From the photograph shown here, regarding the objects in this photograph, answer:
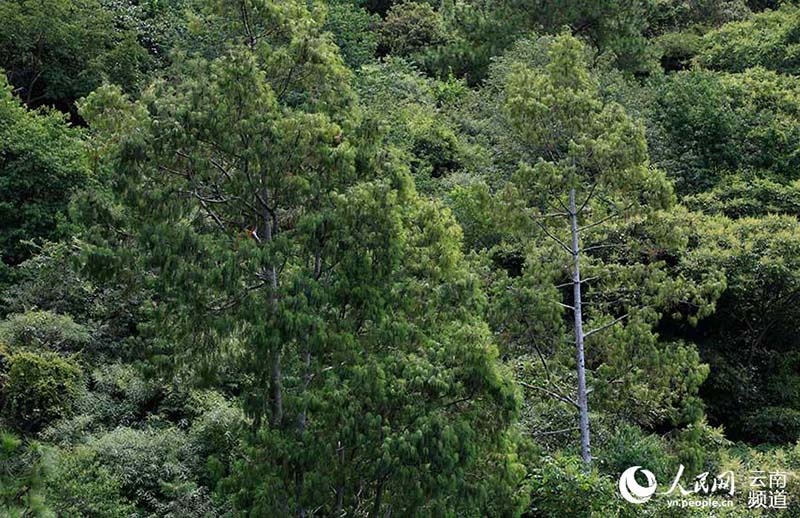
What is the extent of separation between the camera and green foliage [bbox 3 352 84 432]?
38.3 feet

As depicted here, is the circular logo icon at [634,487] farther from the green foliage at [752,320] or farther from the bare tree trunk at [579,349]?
the green foliage at [752,320]

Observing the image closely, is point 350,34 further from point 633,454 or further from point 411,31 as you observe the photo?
point 633,454

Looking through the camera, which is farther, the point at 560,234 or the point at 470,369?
the point at 560,234

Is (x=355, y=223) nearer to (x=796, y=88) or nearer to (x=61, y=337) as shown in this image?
(x=61, y=337)

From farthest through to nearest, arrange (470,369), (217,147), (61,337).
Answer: (61,337) < (217,147) < (470,369)

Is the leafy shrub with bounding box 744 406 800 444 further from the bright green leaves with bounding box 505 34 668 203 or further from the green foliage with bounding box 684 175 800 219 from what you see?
the bright green leaves with bounding box 505 34 668 203

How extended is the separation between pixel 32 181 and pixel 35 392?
197 inches

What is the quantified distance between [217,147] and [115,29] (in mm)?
16897

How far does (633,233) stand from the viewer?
42.5 feet

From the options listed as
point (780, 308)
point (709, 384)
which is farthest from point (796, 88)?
point (709, 384)

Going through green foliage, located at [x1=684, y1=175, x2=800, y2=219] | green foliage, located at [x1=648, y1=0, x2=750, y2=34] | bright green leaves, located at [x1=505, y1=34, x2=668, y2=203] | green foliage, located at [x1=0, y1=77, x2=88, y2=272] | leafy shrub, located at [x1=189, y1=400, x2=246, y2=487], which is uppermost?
bright green leaves, located at [x1=505, y1=34, x2=668, y2=203]

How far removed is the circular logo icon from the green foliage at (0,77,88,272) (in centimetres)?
1018

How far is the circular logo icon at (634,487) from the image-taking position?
9148 mm

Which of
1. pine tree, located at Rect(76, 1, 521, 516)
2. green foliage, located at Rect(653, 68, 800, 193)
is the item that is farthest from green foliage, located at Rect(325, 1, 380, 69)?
pine tree, located at Rect(76, 1, 521, 516)
